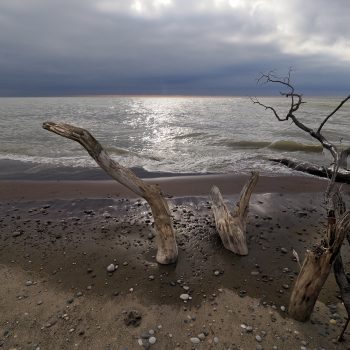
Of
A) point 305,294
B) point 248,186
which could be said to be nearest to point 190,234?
point 248,186

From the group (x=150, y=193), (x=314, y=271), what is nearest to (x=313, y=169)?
(x=150, y=193)

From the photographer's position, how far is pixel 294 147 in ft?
69.1

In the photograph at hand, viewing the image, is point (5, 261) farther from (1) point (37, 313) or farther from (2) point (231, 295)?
(2) point (231, 295)

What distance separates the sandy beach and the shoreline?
0.70m

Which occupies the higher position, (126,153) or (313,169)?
(313,169)

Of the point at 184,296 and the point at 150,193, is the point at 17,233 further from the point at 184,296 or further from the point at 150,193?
the point at 184,296

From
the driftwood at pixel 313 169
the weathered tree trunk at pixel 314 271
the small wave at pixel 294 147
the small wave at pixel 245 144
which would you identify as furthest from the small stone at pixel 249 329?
the small wave at pixel 294 147

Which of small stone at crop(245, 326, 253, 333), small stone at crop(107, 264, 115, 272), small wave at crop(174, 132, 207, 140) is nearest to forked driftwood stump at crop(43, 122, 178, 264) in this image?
small stone at crop(107, 264, 115, 272)

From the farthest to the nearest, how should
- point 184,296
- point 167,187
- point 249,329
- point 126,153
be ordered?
point 126,153
point 167,187
point 184,296
point 249,329

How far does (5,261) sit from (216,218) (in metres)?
4.32

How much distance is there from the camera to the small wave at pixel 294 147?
20.6 metres

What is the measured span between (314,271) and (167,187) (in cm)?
690

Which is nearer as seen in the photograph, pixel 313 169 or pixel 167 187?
pixel 167 187

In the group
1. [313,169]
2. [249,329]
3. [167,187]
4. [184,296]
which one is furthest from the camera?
[313,169]
